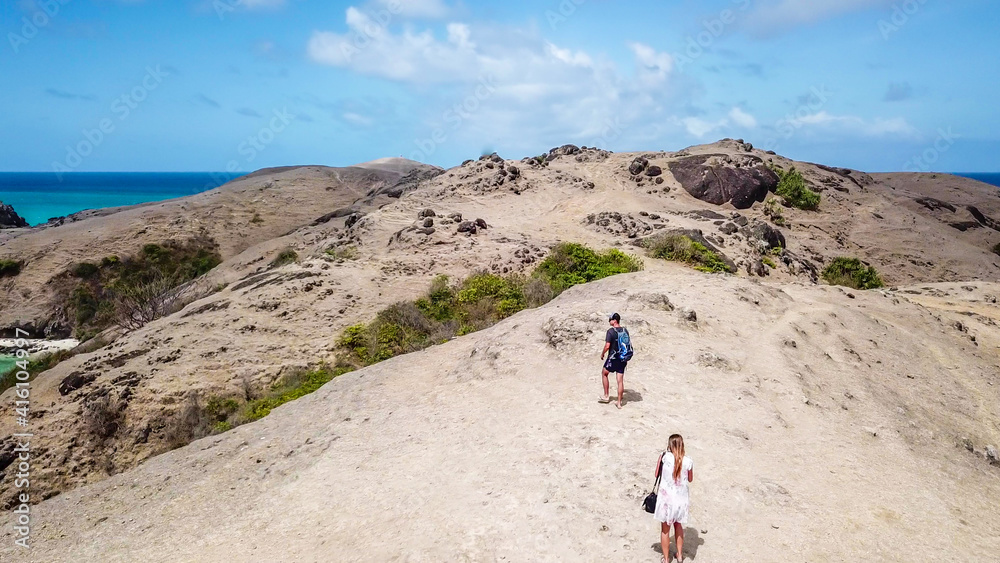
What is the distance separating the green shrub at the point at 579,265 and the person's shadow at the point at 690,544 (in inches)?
504

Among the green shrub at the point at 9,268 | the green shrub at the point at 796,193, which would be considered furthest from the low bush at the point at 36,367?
the green shrub at the point at 796,193

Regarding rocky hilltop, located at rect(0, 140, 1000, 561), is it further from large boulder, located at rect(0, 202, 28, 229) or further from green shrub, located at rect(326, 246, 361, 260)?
large boulder, located at rect(0, 202, 28, 229)

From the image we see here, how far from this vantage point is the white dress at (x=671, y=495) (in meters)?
5.84

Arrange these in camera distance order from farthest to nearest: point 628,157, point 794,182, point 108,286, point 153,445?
point 628,157 < point 794,182 < point 108,286 < point 153,445

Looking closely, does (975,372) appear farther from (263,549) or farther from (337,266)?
(337,266)

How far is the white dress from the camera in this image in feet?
19.2

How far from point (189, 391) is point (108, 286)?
20.6 metres

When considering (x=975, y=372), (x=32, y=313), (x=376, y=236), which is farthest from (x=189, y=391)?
(x=32, y=313)

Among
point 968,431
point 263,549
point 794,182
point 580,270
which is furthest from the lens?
point 794,182

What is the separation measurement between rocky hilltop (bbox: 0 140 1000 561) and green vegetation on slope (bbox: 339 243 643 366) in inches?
39.7

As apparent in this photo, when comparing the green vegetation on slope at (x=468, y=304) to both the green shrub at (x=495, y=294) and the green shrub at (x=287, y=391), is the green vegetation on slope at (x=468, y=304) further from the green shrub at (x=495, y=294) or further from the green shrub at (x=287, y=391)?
the green shrub at (x=287, y=391)

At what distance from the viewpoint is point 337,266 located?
2084 cm

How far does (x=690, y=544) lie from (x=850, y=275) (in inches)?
905

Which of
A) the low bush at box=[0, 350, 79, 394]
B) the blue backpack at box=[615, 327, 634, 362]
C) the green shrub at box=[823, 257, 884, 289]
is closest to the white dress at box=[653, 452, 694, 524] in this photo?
the blue backpack at box=[615, 327, 634, 362]
